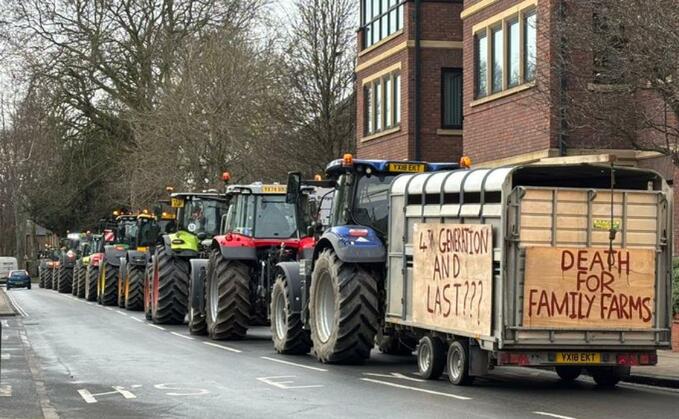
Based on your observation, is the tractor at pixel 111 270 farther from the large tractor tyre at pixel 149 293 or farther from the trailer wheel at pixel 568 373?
the trailer wheel at pixel 568 373

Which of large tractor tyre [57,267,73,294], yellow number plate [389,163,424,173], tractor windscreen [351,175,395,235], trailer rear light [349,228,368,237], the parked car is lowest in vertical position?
the parked car

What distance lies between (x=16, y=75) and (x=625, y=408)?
46.4 meters

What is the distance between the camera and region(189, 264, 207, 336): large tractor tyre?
25578 mm

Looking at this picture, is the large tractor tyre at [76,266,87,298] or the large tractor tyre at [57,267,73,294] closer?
the large tractor tyre at [76,266,87,298]

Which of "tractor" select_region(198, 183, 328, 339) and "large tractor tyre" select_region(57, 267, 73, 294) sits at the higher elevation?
"tractor" select_region(198, 183, 328, 339)

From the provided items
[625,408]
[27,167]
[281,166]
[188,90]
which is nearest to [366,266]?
[625,408]

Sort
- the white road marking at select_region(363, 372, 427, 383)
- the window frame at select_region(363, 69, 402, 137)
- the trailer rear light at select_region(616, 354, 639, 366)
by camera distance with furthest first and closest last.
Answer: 1. the window frame at select_region(363, 69, 402, 137)
2. the white road marking at select_region(363, 372, 427, 383)
3. the trailer rear light at select_region(616, 354, 639, 366)

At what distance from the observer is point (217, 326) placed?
24047mm

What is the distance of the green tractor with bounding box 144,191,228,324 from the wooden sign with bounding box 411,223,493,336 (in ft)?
41.0

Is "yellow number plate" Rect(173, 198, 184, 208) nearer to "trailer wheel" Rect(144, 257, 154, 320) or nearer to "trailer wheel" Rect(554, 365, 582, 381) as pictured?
"trailer wheel" Rect(144, 257, 154, 320)

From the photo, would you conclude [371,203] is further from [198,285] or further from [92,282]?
[92,282]

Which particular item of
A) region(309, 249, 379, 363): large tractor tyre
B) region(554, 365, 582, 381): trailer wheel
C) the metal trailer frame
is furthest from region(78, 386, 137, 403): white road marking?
region(554, 365, 582, 381): trailer wheel

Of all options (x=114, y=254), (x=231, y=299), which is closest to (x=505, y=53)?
(x=231, y=299)

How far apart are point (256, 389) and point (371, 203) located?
473 cm
